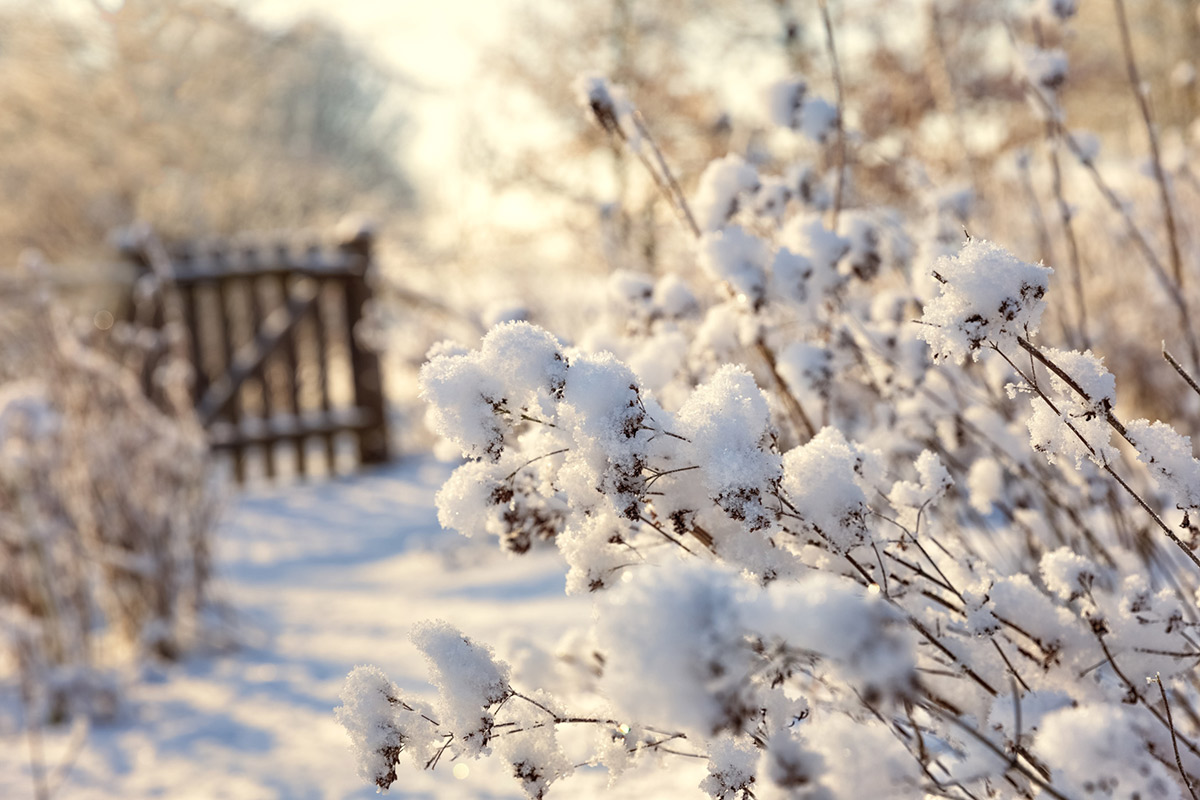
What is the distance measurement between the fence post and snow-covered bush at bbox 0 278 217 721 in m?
3.89

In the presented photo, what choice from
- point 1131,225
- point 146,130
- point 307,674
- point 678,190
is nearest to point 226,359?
point 307,674

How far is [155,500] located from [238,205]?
11853 mm

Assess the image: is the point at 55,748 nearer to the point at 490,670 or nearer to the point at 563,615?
the point at 563,615

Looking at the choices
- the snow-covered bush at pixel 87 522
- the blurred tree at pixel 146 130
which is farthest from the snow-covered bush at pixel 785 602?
the blurred tree at pixel 146 130

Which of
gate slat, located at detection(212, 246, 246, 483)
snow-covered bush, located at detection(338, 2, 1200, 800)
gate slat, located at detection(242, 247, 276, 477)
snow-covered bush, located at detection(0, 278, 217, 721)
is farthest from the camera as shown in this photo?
gate slat, located at detection(242, 247, 276, 477)

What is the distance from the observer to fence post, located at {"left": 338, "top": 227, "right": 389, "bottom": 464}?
7.30 meters

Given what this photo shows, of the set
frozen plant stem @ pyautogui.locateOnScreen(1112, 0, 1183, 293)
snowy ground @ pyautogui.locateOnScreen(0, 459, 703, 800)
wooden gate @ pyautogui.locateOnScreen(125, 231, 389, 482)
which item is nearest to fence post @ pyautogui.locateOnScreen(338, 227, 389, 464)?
wooden gate @ pyautogui.locateOnScreen(125, 231, 389, 482)

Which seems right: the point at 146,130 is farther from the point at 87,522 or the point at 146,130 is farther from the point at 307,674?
the point at 307,674

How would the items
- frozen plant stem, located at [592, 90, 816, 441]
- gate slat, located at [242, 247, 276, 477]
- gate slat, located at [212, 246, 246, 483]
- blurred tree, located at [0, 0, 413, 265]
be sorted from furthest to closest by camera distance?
blurred tree, located at [0, 0, 413, 265] → gate slat, located at [242, 247, 276, 477] → gate slat, located at [212, 246, 246, 483] → frozen plant stem, located at [592, 90, 816, 441]

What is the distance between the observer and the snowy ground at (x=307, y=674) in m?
2.04

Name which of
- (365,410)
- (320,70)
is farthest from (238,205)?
(365,410)

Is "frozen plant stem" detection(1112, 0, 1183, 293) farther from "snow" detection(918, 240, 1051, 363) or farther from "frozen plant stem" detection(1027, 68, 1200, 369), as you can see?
"snow" detection(918, 240, 1051, 363)

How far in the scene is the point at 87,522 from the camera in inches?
116

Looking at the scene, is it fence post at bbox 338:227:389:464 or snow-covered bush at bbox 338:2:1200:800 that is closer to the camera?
snow-covered bush at bbox 338:2:1200:800
